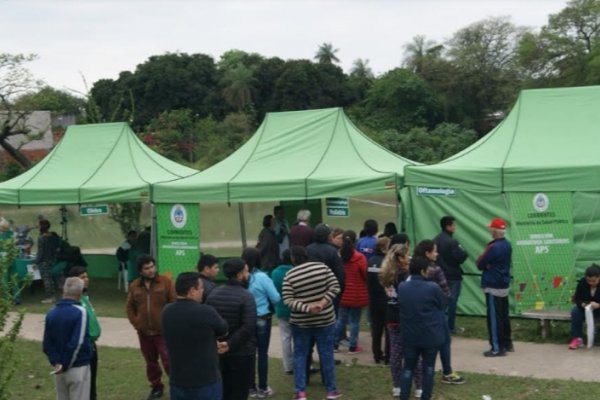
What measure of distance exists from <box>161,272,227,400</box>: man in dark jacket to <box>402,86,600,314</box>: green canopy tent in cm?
608

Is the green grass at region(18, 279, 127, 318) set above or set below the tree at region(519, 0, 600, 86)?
below

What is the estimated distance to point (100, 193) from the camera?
15.2m

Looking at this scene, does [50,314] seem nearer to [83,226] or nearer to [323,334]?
[323,334]

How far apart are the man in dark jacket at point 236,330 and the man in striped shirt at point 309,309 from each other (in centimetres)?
96

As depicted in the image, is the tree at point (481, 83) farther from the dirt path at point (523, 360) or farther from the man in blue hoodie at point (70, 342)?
the man in blue hoodie at point (70, 342)

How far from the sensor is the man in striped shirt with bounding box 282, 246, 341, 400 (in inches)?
304

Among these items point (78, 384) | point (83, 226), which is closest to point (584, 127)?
point (78, 384)

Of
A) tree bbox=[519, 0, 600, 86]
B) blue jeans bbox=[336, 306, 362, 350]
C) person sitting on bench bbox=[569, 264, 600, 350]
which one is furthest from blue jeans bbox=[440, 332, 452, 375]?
tree bbox=[519, 0, 600, 86]

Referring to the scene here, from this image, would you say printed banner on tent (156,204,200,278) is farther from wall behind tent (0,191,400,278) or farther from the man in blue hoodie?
the man in blue hoodie

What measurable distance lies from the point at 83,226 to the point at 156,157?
3383mm

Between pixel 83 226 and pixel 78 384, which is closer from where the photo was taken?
pixel 78 384

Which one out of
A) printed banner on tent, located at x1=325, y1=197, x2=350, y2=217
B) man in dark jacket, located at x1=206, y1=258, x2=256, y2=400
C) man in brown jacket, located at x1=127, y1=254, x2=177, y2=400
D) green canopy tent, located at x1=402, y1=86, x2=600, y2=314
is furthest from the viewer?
printed banner on tent, located at x1=325, y1=197, x2=350, y2=217

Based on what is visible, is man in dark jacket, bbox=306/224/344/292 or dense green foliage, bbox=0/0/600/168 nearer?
man in dark jacket, bbox=306/224/344/292

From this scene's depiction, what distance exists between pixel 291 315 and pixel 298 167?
19.5 ft
